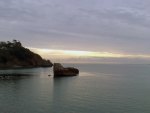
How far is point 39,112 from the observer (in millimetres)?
48312

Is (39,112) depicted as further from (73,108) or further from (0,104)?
(0,104)

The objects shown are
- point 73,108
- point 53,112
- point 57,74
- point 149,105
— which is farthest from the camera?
point 57,74

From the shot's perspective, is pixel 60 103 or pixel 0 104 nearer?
pixel 0 104

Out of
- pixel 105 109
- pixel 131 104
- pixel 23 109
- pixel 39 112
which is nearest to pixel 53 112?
pixel 39 112

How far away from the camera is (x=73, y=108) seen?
51469mm

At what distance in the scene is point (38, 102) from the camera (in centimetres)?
5806

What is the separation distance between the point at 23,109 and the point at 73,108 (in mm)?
8881

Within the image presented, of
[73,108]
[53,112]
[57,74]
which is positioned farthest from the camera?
[57,74]

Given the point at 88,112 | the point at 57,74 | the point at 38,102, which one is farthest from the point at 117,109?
the point at 57,74

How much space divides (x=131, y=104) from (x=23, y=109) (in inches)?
847

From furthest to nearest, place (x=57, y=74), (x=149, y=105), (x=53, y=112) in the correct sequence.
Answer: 1. (x=57, y=74)
2. (x=149, y=105)
3. (x=53, y=112)

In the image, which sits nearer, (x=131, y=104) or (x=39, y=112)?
(x=39, y=112)

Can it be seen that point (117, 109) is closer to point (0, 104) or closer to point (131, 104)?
point (131, 104)

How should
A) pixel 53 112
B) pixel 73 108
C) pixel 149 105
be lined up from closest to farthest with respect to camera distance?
1. pixel 53 112
2. pixel 73 108
3. pixel 149 105
